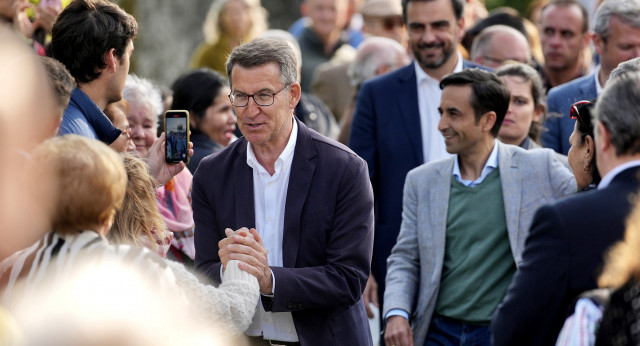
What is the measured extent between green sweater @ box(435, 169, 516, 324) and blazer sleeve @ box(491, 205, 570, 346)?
1.52 meters

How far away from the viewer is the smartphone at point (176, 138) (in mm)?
4840

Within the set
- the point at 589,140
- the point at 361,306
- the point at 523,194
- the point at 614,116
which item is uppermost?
the point at 614,116

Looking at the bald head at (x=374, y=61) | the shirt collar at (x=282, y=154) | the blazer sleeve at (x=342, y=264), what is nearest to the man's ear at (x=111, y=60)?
the shirt collar at (x=282, y=154)

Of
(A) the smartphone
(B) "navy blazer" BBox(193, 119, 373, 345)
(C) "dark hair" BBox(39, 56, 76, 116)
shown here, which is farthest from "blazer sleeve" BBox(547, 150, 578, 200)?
(C) "dark hair" BBox(39, 56, 76, 116)

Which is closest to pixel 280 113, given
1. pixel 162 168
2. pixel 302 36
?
pixel 162 168

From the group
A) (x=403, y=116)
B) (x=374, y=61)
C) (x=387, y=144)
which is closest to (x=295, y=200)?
(x=387, y=144)

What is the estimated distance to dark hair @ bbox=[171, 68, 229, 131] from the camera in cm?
643

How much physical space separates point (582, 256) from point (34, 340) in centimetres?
179

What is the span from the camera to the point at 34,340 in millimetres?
2957

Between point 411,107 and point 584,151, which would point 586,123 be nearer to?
point 584,151

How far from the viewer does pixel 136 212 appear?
13.4 ft

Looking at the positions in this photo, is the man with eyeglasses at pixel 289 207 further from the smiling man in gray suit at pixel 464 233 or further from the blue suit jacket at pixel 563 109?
the blue suit jacket at pixel 563 109

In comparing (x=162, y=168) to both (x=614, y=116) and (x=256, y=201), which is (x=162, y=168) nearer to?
(x=256, y=201)

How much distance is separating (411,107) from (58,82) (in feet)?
9.42
